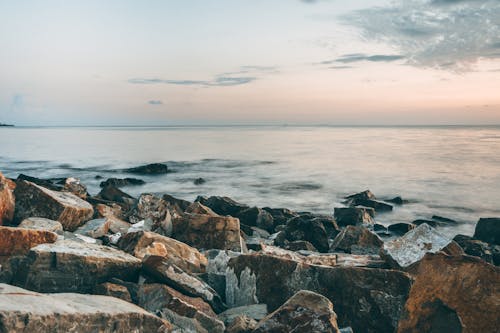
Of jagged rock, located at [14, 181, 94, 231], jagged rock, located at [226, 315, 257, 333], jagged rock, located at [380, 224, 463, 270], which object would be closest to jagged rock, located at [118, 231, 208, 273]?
jagged rock, located at [226, 315, 257, 333]

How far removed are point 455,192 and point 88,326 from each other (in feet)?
82.7

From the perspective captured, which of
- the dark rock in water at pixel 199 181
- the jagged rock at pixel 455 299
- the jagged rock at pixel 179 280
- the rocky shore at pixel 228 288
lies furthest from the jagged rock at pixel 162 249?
the dark rock in water at pixel 199 181

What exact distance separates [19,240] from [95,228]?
2.41 metres

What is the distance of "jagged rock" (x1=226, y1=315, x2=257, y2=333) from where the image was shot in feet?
14.0

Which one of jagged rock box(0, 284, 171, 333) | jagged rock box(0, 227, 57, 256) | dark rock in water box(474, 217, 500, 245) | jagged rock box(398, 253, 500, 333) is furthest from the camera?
dark rock in water box(474, 217, 500, 245)

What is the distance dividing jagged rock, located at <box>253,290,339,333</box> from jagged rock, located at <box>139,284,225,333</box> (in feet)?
1.77

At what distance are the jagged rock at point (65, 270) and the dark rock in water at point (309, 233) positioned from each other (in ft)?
20.2

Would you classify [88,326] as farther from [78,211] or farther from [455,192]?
[455,192]

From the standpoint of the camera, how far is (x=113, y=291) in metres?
4.75

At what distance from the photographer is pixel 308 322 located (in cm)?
398

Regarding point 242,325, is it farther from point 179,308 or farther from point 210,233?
point 210,233

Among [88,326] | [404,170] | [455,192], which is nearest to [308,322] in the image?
[88,326]

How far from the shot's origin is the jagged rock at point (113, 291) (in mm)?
4711

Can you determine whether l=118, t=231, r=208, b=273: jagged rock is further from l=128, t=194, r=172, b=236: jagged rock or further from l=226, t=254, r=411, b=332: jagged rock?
l=128, t=194, r=172, b=236: jagged rock
